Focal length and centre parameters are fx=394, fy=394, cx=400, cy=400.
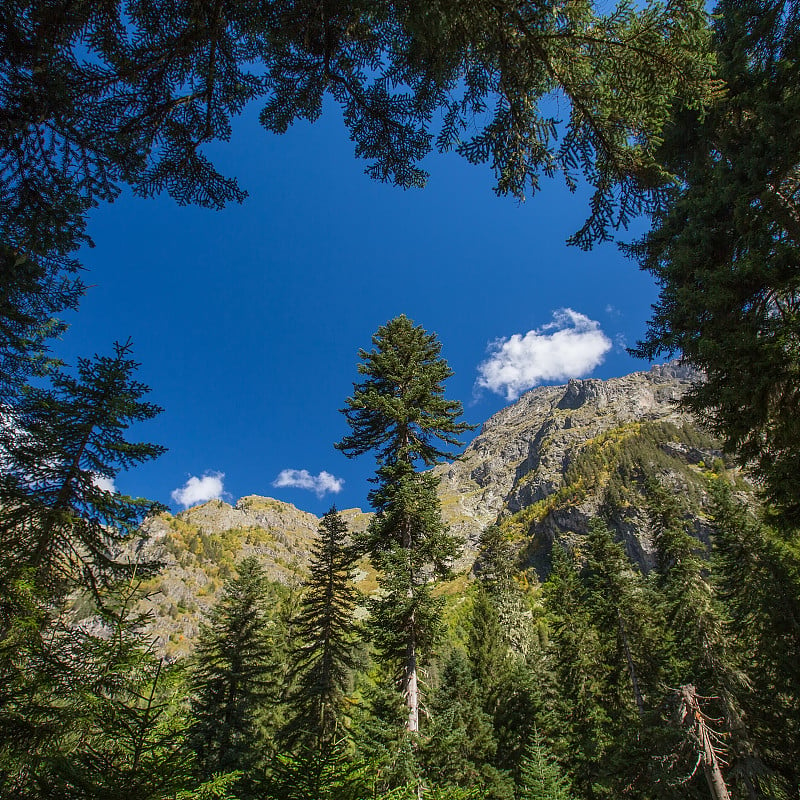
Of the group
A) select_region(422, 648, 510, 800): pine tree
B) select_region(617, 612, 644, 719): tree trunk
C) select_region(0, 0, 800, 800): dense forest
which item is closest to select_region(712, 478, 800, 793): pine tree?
select_region(0, 0, 800, 800): dense forest

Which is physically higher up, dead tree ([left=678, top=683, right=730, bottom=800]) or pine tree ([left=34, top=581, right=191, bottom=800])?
pine tree ([left=34, top=581, right=191, bottom=800])

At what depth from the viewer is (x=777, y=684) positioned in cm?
1449

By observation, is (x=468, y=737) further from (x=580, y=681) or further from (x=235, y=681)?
(x=235, y=681)

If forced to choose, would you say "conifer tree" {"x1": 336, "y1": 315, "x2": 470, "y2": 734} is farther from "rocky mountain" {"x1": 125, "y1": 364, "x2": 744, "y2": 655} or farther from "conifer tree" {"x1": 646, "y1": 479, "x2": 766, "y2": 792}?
"rocky mountain" {"x1": 125, "y1": 364, "x2": 744, "y2": 655}

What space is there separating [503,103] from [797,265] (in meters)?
4.50

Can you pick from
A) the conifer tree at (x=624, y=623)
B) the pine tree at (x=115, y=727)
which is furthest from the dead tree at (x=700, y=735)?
the conifer tree at (x=624, y=623)

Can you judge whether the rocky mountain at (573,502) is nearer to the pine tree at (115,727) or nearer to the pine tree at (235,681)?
the pine tree at (235,681)

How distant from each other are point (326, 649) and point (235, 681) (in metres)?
5.13

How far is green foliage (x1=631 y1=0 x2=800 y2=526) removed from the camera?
17.6ft

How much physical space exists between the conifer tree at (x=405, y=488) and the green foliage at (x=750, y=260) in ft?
23.1

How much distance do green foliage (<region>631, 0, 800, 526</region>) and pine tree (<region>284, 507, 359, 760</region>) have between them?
12.5 metres

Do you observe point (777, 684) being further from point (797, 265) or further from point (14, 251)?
point (14, 251)

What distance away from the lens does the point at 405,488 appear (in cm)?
1105

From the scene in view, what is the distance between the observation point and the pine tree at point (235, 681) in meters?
15.9
